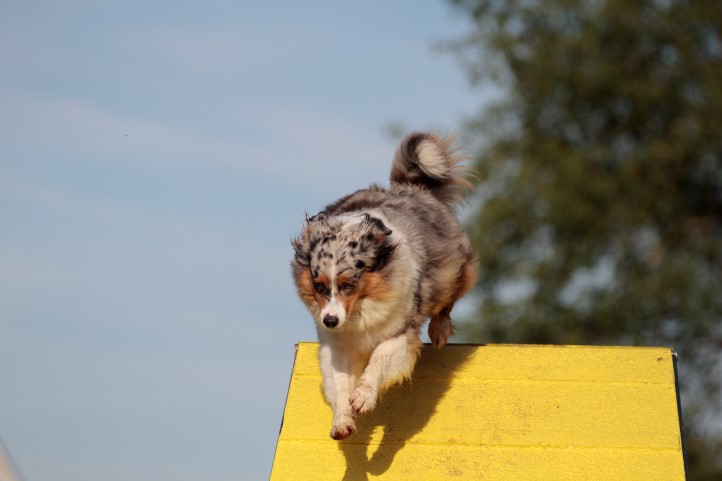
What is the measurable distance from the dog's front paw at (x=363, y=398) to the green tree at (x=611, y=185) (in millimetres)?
9822

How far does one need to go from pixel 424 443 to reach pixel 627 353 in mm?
1444

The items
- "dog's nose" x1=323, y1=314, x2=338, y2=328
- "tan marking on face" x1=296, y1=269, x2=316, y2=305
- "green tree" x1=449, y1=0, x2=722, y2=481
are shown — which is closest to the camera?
"dog's nose" x1=323, y1=314, x2=338, y2=328

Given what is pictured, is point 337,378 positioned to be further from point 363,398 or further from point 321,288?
point 321,288

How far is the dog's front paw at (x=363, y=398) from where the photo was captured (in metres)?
5.34

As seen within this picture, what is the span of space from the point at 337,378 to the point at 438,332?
1.01m

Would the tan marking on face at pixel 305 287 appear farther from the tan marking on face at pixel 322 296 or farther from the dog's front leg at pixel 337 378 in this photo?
the dog's front leg at pixel 337 378

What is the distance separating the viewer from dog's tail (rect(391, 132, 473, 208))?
275 inches

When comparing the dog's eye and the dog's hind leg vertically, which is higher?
the dog's hind leg

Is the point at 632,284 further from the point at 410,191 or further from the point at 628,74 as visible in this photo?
the point at 410,191

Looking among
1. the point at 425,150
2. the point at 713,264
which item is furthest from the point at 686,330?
the point at 425,150

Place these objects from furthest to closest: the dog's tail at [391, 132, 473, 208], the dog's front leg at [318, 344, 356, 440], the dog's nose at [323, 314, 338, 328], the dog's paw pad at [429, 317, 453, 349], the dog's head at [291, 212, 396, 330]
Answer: the dog's tail at [391, 132, 473, 208] < the dog's paw pad at [429, 317, 453, 349] < the dog's front leg at [318, 344, 356, 440] < the dog's head at [291, 212, 396, 330] < the dog's nose at [323, 314, 338, 328]

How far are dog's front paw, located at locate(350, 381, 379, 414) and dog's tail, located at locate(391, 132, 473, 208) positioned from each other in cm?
193

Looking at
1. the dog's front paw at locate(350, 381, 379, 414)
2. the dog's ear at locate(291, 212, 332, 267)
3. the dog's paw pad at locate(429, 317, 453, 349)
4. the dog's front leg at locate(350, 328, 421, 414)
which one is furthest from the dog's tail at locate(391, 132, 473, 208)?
the dog's front paw at locate(350, 381, 379, 414)

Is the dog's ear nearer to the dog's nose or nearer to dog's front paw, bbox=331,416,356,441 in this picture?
the dog's nose
